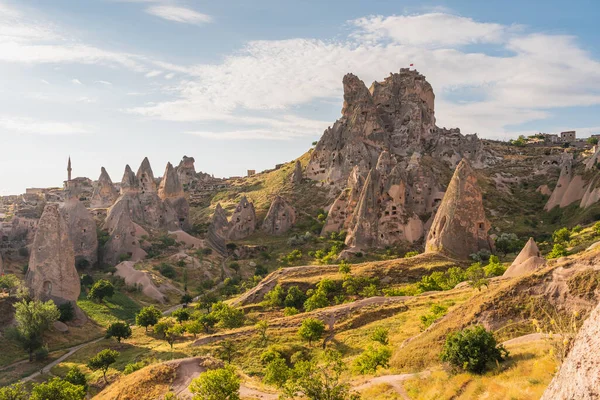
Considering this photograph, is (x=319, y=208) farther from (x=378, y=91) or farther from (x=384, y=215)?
(x=378, y=91)

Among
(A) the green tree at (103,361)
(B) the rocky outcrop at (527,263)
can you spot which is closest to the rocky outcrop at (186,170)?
(A) the green tree at (103,361)

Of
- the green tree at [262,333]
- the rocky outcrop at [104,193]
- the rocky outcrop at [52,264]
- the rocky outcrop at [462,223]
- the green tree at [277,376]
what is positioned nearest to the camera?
the green tree at [277,376]

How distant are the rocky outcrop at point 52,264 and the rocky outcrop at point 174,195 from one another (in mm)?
35177

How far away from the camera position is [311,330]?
27.0 m

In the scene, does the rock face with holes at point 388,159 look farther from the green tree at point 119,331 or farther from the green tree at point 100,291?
the green tree at point 119,331

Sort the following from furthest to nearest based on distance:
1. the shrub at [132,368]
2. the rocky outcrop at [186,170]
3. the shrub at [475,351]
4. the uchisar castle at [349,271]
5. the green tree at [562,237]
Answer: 1. the rocky outcrop at [186,170]
2. the green tree at [562,237]
3. the shrub at [132,368]
4. the uchisar castle at [349,271]
5. the shrub at [475,351]

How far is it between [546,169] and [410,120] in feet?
80.8

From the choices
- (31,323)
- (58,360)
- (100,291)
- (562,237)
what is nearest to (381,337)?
(58,360)

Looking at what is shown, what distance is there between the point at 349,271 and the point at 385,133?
45578 mm

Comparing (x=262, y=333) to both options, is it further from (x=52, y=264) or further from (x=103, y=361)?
(x=52, y=264)

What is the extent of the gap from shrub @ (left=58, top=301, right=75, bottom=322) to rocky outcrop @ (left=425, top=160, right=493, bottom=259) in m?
31.0

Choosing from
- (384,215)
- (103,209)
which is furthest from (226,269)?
(103,209)

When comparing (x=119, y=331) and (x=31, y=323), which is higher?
(x=31, y=323)

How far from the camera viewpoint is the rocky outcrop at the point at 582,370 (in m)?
7.02
